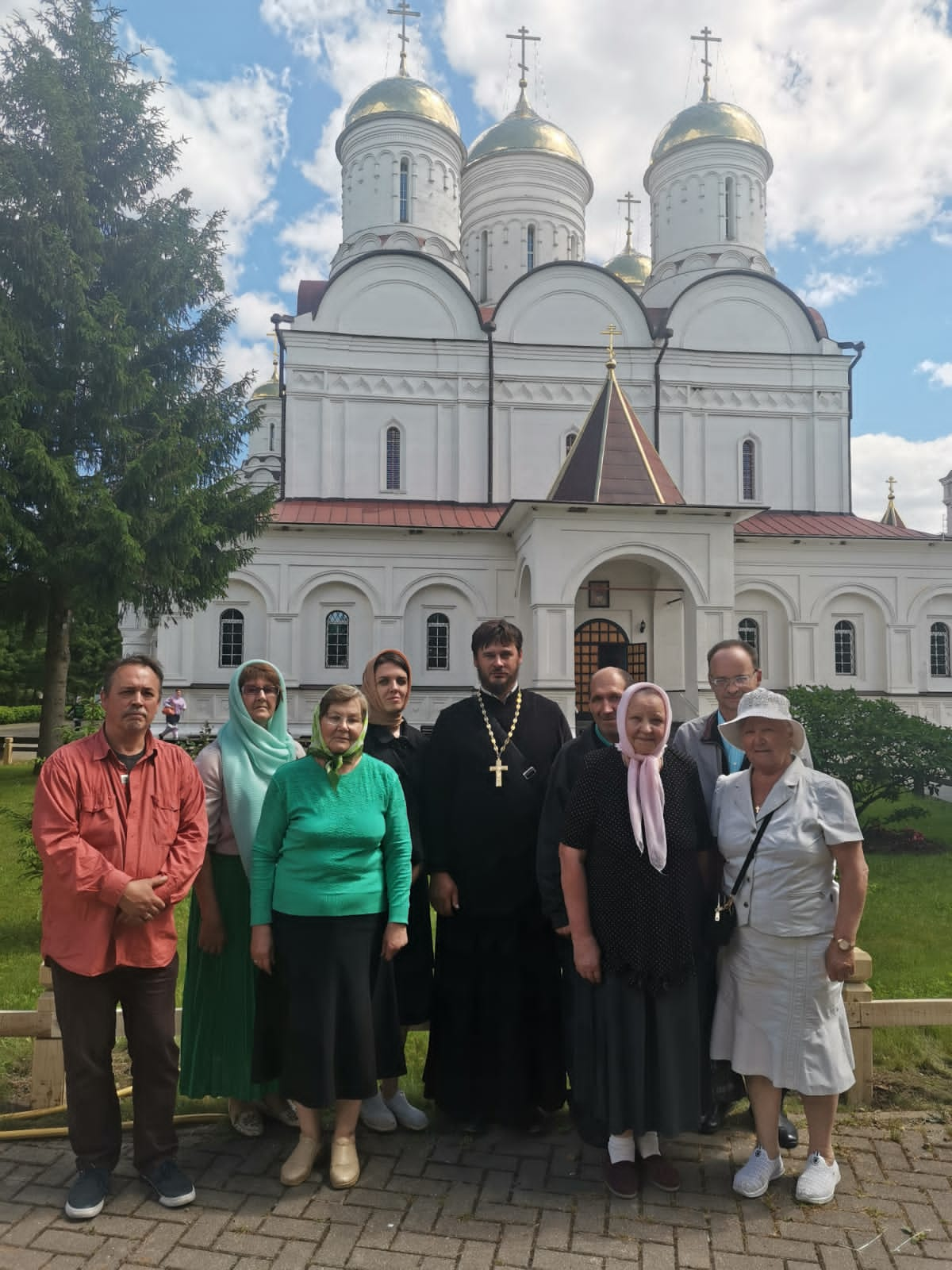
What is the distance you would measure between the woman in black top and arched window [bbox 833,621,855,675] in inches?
705

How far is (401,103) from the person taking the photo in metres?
24.5

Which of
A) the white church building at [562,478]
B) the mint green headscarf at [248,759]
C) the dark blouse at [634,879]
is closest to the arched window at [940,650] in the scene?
the white church building at [562,478]

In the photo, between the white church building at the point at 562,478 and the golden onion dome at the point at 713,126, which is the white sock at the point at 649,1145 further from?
the golden onion dome at the point at 713,126

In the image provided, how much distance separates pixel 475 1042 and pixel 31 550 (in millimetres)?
11028

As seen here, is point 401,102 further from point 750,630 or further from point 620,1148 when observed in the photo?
point 620,1148

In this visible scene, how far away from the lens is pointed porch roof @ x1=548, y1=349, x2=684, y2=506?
1652 cm

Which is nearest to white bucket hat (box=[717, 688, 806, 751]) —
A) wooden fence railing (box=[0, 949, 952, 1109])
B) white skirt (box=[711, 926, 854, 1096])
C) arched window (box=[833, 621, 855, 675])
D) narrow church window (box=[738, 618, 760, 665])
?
white skirt (box=[711, 926, 854, 1096])

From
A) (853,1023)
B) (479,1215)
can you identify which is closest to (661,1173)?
(479,1215)

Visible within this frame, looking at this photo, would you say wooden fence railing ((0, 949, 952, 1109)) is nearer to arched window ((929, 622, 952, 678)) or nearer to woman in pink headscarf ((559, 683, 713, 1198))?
woman in pink headscarf ((559, 683, 713, 1198))

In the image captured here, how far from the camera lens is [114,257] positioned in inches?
547

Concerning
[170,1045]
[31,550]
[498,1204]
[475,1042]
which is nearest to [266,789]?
[170,1045]

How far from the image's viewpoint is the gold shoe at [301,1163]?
3320mm

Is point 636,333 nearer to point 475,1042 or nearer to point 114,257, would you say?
point 114,257

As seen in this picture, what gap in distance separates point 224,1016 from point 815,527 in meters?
19.2
